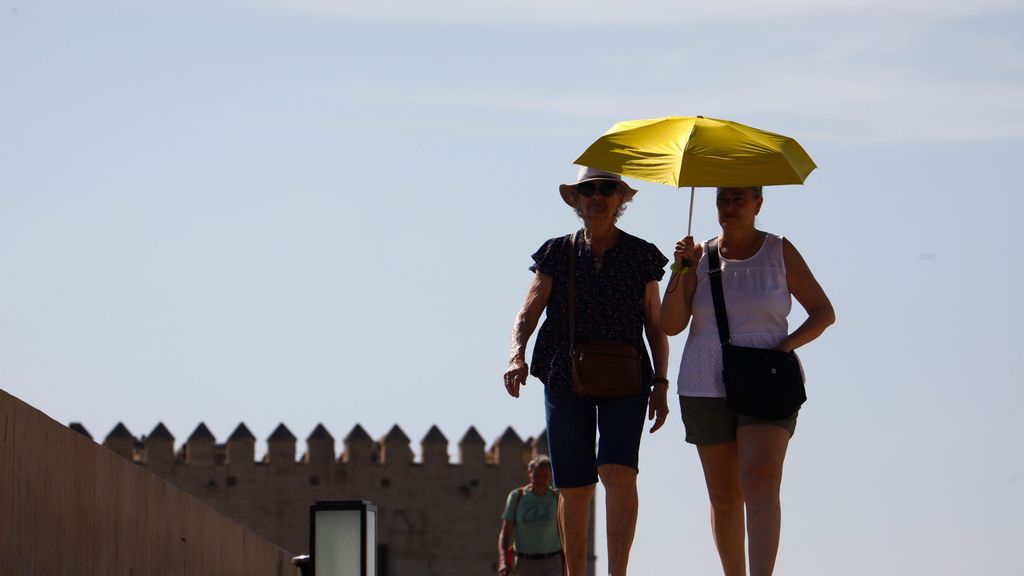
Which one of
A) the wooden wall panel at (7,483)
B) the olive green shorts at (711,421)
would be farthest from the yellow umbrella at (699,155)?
the wooden wall panel at (7,483)

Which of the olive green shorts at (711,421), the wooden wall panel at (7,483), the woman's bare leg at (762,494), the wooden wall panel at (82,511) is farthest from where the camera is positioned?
the olive green shorts at (711,421)

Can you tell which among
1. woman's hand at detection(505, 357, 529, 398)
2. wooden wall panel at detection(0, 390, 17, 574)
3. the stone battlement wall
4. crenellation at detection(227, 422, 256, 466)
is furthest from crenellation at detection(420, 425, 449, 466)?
wooden wall panel at detection(0, 390, 17, 574)

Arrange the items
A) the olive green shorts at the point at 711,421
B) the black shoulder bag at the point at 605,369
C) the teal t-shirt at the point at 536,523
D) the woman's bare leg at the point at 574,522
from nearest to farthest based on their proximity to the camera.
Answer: the olive green shorts at the point at 711,421 < the black shoulder bag at the point at 605,369 < the woman's bare leg at the point at 574,522 < the teal t-shirt at the point at 536,523

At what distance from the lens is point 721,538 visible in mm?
7676

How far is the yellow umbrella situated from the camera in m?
7.84

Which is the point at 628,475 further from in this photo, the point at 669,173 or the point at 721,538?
the point at 669,173

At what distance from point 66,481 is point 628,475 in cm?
204

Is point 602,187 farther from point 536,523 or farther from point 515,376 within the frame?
point 536,523

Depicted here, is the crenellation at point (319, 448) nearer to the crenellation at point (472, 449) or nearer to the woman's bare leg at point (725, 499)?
the crenellation at point (472, 449)

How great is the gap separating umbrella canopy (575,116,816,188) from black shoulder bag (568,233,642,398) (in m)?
0.64

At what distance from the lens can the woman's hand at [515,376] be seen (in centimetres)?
788

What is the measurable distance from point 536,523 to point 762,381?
5274 mm

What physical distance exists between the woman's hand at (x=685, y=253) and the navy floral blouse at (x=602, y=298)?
12.4 inches

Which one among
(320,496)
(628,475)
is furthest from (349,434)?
(628,475)
